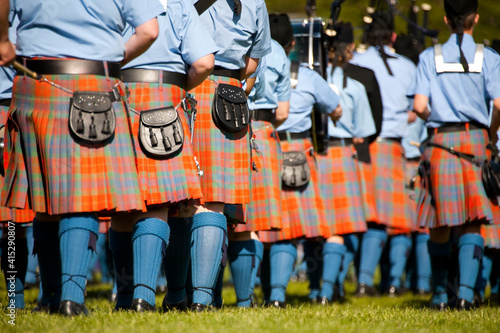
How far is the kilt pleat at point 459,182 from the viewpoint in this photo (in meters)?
5.19

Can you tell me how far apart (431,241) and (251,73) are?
7.06 feet

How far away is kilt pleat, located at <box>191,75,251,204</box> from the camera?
13.4ft

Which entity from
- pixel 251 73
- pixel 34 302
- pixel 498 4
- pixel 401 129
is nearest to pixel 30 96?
pixel 251 73

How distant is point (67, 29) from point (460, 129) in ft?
9.50

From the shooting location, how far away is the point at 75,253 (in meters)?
3.26

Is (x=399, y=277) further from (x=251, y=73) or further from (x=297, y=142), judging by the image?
(x=251, y=73)

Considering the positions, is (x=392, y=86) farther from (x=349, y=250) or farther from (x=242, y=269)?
(x=242, y=269)

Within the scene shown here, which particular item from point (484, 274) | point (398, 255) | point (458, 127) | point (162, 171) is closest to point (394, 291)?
point (398, 255)

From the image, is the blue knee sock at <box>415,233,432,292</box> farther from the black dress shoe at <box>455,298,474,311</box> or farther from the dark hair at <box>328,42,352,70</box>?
the black dress shoe at <box>455,298,474,311</box>

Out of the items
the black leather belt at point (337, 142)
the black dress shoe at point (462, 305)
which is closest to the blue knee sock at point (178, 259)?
the black dress shoe at point (462, 305)

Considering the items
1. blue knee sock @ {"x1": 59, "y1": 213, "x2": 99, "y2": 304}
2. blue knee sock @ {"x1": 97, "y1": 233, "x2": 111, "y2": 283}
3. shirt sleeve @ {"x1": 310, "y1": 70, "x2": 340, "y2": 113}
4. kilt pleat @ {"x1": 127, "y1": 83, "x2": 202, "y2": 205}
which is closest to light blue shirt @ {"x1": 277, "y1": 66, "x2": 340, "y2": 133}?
shirt sleeve @ {"x1": 310, "y1": 70, "x2": 340, "y2": 113}

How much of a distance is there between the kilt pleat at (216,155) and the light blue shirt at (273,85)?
0.99 meters

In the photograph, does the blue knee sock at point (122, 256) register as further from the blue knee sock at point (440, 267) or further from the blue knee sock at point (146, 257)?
the blue knee sock at point (440, 267)

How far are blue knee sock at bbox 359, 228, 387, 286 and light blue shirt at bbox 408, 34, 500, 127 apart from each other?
227cm
